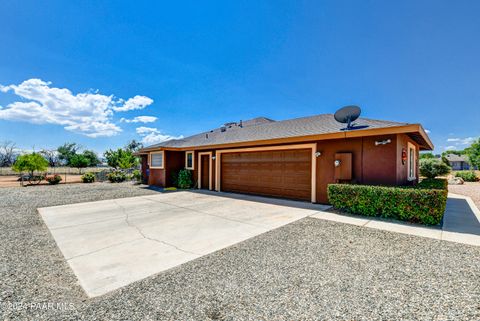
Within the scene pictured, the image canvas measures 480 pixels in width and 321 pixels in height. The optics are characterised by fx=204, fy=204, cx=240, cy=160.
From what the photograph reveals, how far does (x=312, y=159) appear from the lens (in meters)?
8.06

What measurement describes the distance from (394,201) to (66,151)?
66.2 m

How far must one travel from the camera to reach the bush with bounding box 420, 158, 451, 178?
19203mm

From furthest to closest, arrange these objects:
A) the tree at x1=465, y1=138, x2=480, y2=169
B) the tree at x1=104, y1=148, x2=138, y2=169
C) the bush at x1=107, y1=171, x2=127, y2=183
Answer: the tree at x1=465, y1=138, x2=480, y2=169, the tree at x1=104, y1=148, x2=138, y2=169, the bush at x1=107, y1=171, x2=127, y2=183

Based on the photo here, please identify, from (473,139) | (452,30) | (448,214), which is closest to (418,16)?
(452,30)

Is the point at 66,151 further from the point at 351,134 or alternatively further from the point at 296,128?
the point at 351,134

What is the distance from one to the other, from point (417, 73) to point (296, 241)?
450 inches

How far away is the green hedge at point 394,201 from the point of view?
4922 millimetres

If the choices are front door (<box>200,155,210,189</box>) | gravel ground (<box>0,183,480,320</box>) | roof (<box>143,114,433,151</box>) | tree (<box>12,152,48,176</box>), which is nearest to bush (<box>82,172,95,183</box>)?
tree (<box>12,152,48,176</box>)

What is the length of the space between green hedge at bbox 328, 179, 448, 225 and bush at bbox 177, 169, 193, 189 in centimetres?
894

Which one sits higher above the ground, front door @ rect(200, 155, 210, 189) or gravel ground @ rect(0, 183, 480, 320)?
front door @ rect(200, 155, 210, 189)

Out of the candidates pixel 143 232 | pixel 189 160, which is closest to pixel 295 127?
pixel 189 160

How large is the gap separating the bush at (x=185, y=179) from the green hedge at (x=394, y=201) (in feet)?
29.3

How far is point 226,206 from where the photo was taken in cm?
750

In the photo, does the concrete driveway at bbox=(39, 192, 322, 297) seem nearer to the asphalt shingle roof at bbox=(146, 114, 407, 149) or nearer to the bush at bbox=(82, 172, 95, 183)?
the asphalt shingle roof at bbox=(146, 114, 407, 149)
